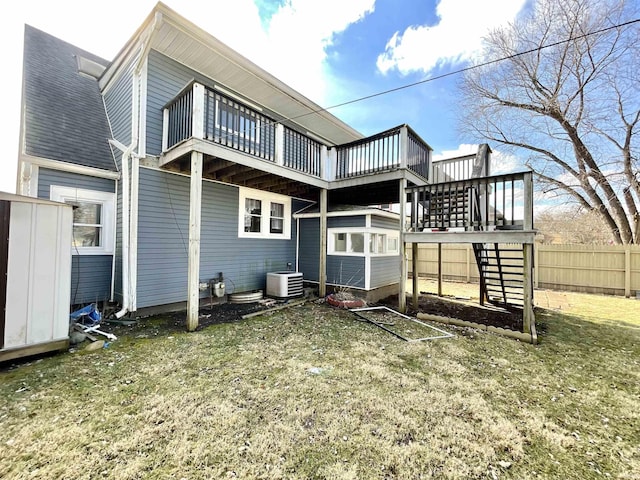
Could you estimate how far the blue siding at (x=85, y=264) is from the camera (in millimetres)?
5396

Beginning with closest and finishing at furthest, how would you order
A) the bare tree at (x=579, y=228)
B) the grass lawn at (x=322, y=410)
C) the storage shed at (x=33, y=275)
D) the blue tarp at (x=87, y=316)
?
the grass lawn at (x=322, y=410)
the storage shed at (x=33, y=275)
the blue tarp at (x=87, y=316)
the bare tree at (x=579, y=228)

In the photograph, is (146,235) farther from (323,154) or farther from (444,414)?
(444,414)

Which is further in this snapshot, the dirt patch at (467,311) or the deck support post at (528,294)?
the dirt patch at (467,311)

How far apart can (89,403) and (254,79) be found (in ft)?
24.2

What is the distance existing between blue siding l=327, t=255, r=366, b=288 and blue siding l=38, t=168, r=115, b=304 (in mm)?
5635

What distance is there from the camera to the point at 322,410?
2.67 meters

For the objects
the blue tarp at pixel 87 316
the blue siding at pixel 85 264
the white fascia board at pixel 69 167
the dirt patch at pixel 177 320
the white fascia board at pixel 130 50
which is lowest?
the dirt patch at pixel 177 320

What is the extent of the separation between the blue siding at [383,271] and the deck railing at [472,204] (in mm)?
2203

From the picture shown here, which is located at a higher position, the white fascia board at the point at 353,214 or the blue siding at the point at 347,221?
the white fascia board at the point at 353,214

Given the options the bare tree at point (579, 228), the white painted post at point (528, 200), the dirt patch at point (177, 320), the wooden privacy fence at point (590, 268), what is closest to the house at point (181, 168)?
the dirt patch at point (177, 320)

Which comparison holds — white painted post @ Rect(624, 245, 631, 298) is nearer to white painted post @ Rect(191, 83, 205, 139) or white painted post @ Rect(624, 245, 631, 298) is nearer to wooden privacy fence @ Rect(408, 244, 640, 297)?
wooden privacy fence @ Rect(408, 244, 640, 297)

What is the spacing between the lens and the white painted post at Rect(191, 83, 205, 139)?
486 cm

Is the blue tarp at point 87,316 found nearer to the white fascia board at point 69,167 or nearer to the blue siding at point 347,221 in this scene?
the white fascia board at point 69,167

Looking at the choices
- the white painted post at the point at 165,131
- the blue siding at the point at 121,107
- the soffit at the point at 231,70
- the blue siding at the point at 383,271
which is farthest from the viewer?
the blue siding at the point at 383,271
